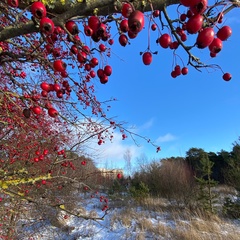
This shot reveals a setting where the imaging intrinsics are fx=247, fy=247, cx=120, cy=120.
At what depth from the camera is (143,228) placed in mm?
6629

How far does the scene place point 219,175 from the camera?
17.8 metres

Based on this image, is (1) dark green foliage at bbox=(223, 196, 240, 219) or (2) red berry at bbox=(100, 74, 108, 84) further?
(1) dark green foliage at bbox=(223, 196, 240, 219)

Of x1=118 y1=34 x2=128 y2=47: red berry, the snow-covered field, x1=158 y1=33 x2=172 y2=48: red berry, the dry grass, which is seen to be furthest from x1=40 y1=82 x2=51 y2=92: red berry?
the dry grass

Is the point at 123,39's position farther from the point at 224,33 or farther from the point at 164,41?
the point at 224,33

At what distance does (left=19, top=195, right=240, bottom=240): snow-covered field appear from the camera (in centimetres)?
547

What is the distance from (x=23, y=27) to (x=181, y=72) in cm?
83

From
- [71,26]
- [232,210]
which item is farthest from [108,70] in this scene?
[232,210]

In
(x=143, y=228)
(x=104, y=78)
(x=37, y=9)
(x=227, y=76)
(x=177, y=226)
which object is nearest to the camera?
(x=37, y=9)

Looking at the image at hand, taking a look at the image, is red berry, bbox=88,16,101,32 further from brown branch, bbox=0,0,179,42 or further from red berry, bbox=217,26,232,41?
red berry, bbox=217,26,232,41

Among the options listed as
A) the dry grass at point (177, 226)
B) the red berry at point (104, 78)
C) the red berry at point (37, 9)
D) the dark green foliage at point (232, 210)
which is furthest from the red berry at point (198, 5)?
the dark green foliage at point (232, 210)

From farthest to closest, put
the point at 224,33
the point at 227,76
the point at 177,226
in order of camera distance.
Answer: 1. the point at 177,226
2. the point at 227,76
3. the point at 224,33

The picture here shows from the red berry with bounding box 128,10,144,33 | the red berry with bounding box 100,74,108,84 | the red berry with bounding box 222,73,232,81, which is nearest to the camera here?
the red berry with bounding box 128,10,144,33

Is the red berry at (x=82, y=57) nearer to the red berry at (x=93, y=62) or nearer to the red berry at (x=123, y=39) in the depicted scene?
the red berry at (x=93, y=62)

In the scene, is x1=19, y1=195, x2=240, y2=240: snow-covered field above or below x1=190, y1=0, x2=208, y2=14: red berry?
above
